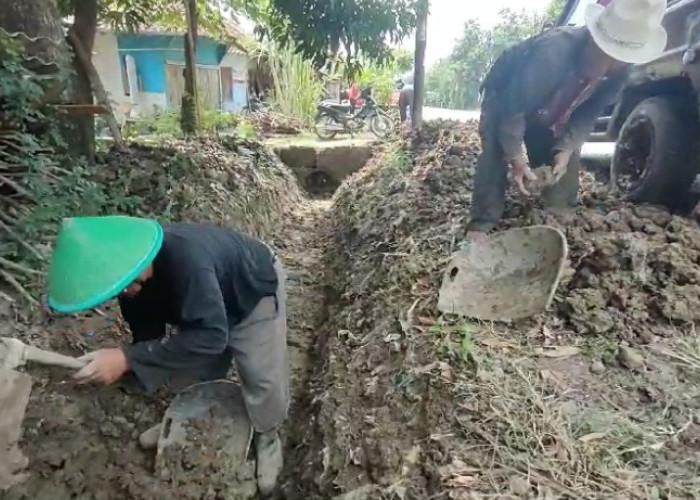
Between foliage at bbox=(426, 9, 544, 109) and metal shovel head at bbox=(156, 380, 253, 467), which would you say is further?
foliage at bbox=(426, 9, 544, 109)

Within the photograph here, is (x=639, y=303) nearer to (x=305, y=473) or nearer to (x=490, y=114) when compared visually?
(x=490, y=114)

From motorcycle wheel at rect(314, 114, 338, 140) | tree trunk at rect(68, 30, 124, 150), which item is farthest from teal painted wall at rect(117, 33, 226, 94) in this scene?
tree trunk at rect(68, 30, 124, 150)

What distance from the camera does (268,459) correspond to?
231 cm

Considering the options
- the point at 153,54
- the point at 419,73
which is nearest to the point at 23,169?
the point at 419,73

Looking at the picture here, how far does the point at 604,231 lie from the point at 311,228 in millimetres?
3832

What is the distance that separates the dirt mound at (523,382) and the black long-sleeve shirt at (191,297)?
0.60m

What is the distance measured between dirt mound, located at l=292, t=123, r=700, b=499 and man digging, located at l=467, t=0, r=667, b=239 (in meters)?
0.25

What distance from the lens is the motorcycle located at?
396 inches

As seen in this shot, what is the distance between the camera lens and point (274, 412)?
2314mm

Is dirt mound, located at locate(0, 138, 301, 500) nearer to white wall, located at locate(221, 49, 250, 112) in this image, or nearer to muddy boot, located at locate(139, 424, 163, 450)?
muddy boot, located at locate(139, 424, 163, 450)

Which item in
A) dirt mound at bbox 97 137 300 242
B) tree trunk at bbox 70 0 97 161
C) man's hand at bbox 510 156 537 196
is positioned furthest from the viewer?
tree trunk at bbox 70 0 97 161

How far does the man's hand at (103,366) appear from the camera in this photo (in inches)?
70.0

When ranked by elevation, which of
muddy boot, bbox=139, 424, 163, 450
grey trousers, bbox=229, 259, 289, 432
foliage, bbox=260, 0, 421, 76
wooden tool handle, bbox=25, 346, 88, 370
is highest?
foliage, bbox=260, 0, 421, 76

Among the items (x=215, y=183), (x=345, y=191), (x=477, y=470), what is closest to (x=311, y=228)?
(x=345, y=191)
